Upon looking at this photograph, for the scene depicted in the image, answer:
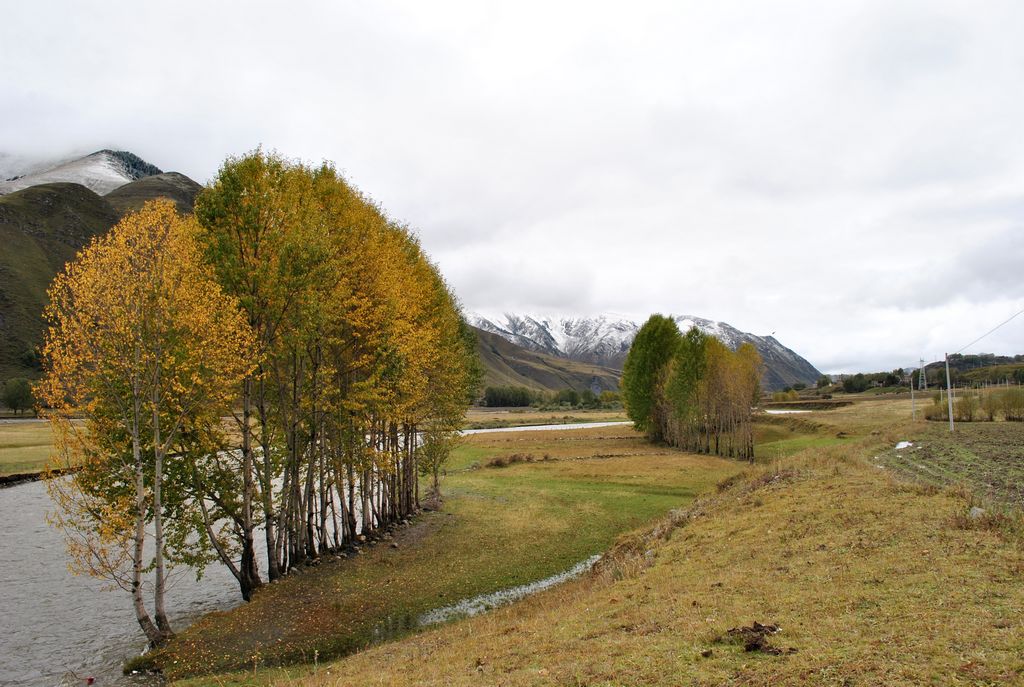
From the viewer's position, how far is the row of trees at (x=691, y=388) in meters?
76.4

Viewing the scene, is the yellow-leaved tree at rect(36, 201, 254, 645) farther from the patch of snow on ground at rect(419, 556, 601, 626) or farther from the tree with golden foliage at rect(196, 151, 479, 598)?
the patch of snow on ground at rect(419, 556, 601, 626)

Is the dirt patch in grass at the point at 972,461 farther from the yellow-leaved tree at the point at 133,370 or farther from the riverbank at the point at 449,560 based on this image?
the yellow-leaved tree at the point at 133,370

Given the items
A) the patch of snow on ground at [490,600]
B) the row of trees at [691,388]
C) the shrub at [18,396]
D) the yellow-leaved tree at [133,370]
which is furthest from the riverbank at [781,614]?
the shrub at [18,396]

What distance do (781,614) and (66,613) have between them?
2657 centimetres

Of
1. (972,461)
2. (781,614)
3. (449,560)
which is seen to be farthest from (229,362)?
(972,461)

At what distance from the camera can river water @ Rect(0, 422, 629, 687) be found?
18.0 metres

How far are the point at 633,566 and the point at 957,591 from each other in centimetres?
1136

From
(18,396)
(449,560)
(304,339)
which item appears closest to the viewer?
(304,339)

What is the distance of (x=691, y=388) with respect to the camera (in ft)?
263

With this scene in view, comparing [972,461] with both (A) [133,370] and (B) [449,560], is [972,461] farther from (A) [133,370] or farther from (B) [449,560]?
(A) [133,370]

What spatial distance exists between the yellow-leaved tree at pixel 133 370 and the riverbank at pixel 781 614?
6.99 m

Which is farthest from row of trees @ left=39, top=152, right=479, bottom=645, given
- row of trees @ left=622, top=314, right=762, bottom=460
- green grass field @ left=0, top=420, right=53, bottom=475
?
row of trees @ left=622, top=314, right=762, bottom=460

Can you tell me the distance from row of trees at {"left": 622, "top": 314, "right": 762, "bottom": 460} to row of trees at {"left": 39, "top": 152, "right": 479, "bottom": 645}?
5248 centimetres

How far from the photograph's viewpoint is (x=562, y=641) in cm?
1313
